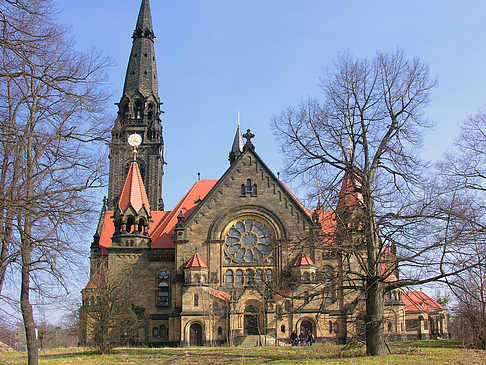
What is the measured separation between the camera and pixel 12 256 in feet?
51.1

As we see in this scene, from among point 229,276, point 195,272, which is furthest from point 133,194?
point 229,276

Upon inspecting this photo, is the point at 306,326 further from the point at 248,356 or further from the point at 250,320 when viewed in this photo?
the point at 248,356

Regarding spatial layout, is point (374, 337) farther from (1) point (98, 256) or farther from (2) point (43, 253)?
(1) point (98, 256)

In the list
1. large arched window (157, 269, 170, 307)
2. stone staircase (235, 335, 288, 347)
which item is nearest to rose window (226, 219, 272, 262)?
large arched window (157, 269, 170, 307)

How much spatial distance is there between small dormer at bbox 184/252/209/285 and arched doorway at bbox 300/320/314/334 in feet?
24.3

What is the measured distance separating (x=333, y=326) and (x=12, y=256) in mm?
29127

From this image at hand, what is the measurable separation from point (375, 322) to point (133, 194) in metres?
28.5

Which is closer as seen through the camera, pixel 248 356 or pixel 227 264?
pixel 248 356

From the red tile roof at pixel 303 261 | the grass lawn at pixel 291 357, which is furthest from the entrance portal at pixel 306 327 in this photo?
the grass lawn at pixel 291 357

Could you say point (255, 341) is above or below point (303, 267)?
below

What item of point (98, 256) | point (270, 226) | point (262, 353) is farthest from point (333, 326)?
point (98, 256)

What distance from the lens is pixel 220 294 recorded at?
40.6 meters

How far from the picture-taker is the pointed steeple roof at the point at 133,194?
45188mm

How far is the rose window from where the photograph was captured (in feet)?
139
